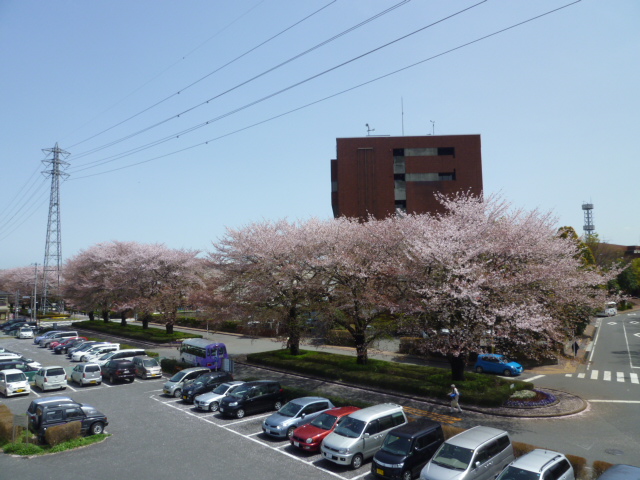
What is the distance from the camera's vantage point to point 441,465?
13.3m

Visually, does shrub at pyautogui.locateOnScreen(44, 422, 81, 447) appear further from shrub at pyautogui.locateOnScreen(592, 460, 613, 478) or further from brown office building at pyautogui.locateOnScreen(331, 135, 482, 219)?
brown office building at pyautogui.locateOnScreen(331, 135, 482, 219)

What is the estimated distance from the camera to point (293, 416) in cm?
1859

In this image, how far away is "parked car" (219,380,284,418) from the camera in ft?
69.3

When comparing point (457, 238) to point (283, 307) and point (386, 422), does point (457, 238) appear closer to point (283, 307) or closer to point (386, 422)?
point (386, 422)

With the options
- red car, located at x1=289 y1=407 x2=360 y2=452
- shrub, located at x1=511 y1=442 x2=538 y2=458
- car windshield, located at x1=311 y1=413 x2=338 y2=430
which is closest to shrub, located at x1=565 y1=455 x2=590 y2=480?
shrub, located at x1=511 y1=442 x2=538 y2=458

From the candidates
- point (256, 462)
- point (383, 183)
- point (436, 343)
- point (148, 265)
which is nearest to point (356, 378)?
point (436, 343)

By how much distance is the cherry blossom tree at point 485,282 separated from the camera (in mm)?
21906

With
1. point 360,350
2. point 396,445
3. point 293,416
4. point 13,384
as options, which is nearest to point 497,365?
point 360,350

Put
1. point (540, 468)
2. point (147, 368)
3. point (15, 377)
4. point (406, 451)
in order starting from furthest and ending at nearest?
point (147, 368), point (15, 377), point (406, 451), point (540, 468)

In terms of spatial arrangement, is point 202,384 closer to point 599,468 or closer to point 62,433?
point 62,433

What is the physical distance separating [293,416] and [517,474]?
938cm

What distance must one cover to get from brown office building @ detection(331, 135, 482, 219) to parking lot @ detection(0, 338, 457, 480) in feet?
145

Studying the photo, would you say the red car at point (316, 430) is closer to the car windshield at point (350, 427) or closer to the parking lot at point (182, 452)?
the parking lot at point (182, 452)

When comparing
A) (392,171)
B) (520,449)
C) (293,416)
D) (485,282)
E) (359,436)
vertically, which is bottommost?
(520,449)
